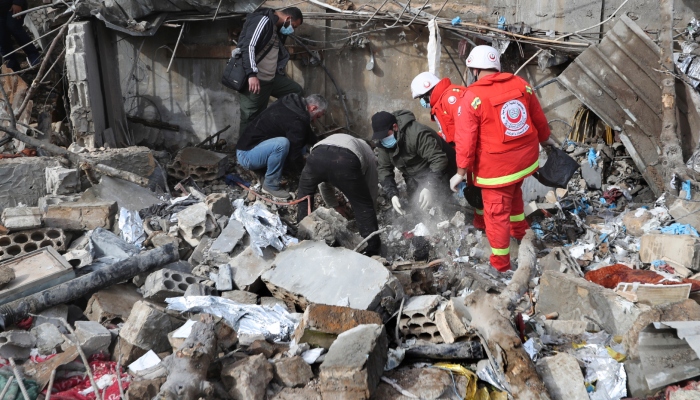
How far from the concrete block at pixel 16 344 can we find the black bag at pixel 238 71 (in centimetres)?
392

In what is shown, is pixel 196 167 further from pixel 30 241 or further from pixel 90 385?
pixel 90 385

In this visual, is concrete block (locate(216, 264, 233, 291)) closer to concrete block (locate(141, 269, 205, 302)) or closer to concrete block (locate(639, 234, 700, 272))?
concrete block (locate(141, 269, 205, 302))

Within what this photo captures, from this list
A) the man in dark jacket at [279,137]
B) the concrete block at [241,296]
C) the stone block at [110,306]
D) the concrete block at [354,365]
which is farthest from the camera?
the man in dark jacket at [279,137]

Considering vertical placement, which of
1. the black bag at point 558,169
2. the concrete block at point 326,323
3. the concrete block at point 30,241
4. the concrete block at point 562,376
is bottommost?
the concrete block at point 30,241

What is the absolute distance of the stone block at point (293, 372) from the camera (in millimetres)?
3510

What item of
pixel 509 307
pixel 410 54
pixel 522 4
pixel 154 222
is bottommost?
pixel 154 222

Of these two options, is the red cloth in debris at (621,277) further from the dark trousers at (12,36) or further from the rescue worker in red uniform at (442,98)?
the dark trousers at (12,36)

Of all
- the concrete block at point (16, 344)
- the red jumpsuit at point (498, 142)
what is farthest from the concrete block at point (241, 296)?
the red jumpsuit at point (498, 142)

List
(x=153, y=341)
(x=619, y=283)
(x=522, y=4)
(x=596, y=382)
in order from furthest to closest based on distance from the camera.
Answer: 1. (x=522, y=4)
2. (x=619, y=283)
3. (x=153, y=341)
4. (x=596, y=382)

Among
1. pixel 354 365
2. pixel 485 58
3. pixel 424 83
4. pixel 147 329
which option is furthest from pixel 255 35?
pixel 354 365

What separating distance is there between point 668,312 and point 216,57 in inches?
238

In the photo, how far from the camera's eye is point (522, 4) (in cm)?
777

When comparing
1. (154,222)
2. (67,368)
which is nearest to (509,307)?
(67,368)

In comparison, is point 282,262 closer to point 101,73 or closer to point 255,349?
point 255,349
